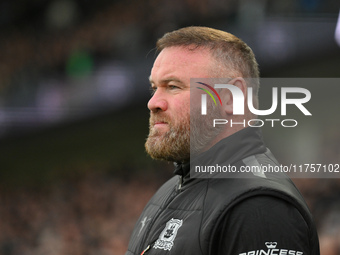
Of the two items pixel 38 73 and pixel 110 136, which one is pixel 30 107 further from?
pixel 110 136

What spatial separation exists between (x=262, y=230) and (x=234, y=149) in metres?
0.33

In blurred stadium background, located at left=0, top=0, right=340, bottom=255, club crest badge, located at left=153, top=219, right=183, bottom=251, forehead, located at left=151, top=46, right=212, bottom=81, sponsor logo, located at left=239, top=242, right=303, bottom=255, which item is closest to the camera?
sponsor logo, located at left=239, top=242, right=303, bottom=255

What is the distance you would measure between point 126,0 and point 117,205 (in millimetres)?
4620

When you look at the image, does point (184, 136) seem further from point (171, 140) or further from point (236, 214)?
point (236, 214)

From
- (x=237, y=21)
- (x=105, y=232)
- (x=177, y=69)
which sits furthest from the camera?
(x=237, y=21)

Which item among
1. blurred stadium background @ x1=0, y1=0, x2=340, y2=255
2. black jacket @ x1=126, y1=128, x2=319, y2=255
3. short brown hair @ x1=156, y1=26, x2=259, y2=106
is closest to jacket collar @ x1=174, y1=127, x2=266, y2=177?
black jacket @ x1=126, y1=128, x2=319, y2=255

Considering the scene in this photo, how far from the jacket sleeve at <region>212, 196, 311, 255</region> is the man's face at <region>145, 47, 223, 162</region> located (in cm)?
34

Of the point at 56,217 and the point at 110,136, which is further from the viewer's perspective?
the point at 110,136

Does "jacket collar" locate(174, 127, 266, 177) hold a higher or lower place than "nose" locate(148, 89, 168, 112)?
lower

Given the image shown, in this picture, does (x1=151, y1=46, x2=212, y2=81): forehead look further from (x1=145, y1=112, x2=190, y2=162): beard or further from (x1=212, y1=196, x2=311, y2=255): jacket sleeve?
(x1=212, y1=196, x2=311, y2=255): jacket sleeve

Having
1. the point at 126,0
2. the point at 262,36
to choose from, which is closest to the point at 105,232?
the point at 262,36

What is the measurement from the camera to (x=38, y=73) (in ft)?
29.9

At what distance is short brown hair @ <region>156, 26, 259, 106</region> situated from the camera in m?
1.76

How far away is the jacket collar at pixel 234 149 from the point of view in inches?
66.9
